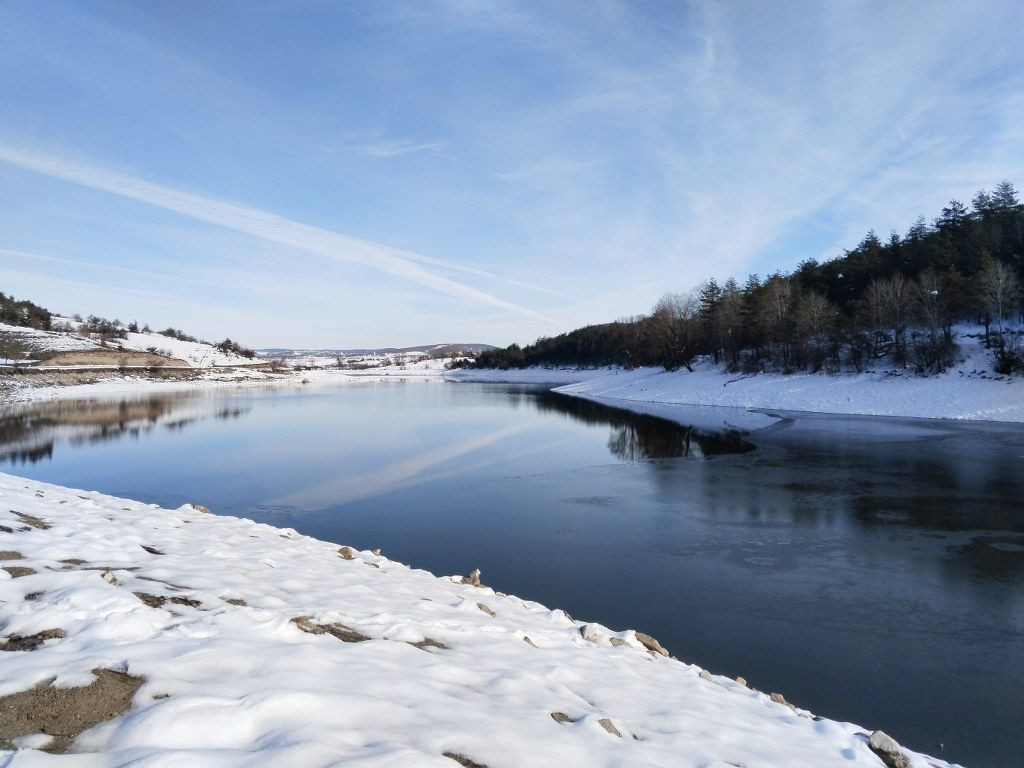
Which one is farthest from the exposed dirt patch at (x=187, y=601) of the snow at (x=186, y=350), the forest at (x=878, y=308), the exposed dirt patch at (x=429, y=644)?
the snow at (x=186, y=350)

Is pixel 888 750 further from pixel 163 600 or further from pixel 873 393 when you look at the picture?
pixel 873 393

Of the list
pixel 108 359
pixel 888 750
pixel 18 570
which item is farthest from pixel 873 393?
pixel 108 359

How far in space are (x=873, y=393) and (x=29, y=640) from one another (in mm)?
35627

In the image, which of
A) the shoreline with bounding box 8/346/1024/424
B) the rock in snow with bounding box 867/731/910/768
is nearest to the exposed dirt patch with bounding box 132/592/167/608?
the rock in snow with bounding box 867/731/910/768

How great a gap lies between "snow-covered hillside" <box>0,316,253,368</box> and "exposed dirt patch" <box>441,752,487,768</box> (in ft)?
213

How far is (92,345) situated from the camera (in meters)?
60.5

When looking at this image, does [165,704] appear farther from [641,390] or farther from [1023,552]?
[641,390]

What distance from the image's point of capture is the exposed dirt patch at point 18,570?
3957 mm

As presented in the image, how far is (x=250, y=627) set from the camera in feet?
11.4

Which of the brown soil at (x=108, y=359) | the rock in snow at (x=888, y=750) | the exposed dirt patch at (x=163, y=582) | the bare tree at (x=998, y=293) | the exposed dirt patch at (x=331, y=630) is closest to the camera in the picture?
the rock in snow at (x=888, y=750)

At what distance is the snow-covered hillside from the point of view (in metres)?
53.2

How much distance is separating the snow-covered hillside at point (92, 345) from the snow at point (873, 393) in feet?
179

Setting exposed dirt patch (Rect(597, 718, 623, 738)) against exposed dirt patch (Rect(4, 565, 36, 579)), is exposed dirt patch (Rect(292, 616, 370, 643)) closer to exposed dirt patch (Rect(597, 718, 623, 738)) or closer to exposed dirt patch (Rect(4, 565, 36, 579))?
exposed dirt patch (Rect(597, 718, 623, 738))

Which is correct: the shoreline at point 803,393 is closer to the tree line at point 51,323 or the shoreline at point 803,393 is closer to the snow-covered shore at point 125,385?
the snow-covered shore at point 125,385
